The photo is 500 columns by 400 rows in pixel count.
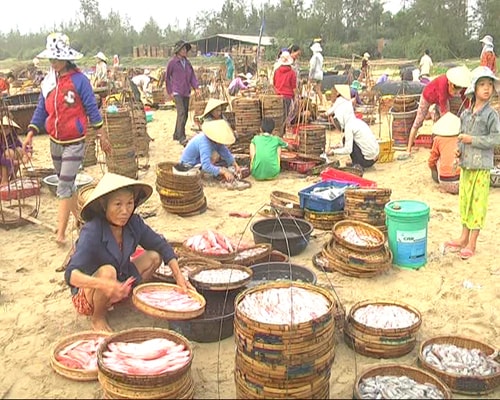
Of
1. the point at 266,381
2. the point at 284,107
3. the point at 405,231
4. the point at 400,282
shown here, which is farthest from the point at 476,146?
the point at 284,107

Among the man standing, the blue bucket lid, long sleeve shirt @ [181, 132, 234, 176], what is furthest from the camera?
the man standing

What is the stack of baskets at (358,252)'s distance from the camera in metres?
4.48

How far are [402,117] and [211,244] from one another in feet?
20.6

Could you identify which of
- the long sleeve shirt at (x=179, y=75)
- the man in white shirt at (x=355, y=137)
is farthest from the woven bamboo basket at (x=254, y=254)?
the long sleeve shirt at (x=179, y=75)

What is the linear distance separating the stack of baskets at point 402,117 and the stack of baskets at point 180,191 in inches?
190

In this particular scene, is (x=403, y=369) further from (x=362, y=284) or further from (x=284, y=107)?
(x=284, y=107)

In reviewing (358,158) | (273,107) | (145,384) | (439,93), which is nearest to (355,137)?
(358,158)

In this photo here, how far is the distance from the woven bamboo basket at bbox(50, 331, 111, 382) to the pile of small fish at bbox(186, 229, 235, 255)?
120cm

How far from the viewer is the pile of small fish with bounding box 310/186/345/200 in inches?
216

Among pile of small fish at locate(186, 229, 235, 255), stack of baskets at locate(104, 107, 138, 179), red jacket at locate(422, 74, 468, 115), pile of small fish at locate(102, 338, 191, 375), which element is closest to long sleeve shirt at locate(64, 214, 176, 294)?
pile of small fish at locate(102, 338, 191, 375)

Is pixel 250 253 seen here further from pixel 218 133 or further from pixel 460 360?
pixel 218 133

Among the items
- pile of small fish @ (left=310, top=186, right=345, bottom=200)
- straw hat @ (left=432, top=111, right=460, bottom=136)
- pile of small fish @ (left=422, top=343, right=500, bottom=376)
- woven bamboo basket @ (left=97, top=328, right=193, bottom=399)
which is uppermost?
straw hat @ (left=432, top=111, right=460, bottom=136)

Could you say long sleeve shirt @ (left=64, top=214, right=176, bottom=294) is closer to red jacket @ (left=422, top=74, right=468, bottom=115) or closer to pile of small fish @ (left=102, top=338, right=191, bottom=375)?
pile of small fish @ (left=102, top=338, right=191, bottom=375)

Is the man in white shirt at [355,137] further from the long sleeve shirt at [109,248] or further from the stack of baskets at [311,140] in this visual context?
the long sleeve shirt at [109,248]
